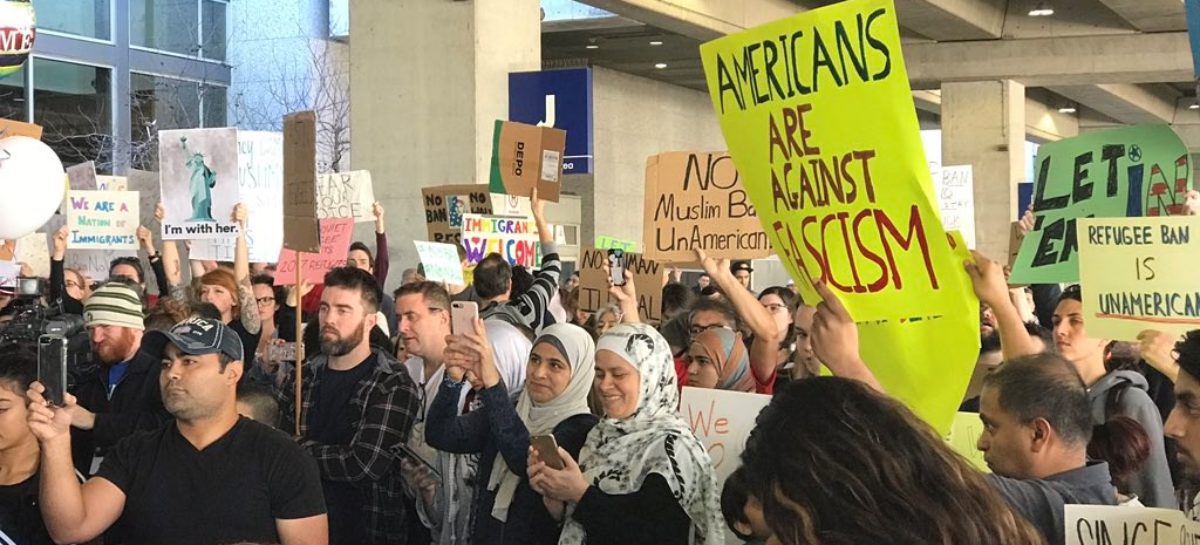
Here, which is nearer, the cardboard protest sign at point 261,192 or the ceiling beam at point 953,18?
the cardboard protest sign at point 261,192

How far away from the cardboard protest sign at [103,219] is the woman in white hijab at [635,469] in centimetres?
714

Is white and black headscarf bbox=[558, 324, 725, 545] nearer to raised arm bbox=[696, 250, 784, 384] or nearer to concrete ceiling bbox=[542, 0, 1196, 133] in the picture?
raised arm bbox=[696, 250, 784, 384]

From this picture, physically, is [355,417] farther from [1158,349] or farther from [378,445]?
[1158,349]

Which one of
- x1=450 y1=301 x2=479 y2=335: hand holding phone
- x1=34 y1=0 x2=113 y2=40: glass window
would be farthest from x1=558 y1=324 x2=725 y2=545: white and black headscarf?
x1=34 y1=0 x2=113 y2=40: glass window

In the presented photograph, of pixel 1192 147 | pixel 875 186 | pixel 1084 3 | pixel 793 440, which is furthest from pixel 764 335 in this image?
pixel 1192 147

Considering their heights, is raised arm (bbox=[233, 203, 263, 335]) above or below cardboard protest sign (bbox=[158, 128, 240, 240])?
below

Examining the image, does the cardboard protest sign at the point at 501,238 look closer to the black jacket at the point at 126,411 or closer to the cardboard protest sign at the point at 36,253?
the cardboard protest sign at the point at 36,253

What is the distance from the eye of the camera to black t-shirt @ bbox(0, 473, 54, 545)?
4.58 m

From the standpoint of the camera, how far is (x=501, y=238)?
10.9 m

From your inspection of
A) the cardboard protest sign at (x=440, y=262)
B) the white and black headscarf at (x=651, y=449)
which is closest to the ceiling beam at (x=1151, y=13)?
the cardboard protest sign at (x=440, y=262)

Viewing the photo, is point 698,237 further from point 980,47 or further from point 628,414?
point 980,47

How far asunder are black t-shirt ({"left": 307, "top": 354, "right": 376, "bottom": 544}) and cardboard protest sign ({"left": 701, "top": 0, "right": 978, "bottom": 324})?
2016mm

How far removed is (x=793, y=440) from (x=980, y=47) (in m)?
23.8

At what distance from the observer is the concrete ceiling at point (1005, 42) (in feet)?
73.8
